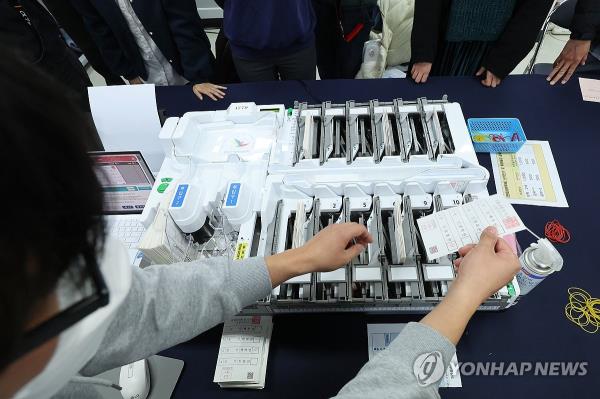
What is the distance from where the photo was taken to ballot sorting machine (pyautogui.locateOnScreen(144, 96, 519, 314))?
896mm

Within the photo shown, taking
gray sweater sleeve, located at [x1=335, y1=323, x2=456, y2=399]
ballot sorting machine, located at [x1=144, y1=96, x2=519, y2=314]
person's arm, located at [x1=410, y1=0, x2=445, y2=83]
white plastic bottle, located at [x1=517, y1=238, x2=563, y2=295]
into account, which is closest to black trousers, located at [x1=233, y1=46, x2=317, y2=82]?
person's arm, located at [x1=410, y1=0, x2=445, y2=83]

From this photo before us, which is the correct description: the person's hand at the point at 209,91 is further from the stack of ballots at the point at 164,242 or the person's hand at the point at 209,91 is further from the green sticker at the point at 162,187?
Result: the stack of ballots at the point at 164,242

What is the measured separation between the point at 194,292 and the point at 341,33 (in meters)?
1.81

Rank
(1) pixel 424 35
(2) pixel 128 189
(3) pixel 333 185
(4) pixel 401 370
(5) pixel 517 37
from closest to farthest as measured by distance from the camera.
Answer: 1. (4) pixel 401 370
2. (3) pixel 333 185
3. (2) pixel 128 189
4. (5) pixel 517 37
5. (1) pixel 424 35

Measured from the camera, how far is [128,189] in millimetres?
1171

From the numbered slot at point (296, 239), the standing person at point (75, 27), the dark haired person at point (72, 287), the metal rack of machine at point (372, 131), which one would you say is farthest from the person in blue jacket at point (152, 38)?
the dark haired person at point (72, 287)

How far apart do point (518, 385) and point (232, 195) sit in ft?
2.85

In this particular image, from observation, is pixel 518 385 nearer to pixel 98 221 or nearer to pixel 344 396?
pixel 344 396

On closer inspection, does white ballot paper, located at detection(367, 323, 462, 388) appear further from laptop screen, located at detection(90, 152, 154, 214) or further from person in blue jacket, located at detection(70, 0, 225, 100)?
person in blue jacket, located at detection(70, 0, 225, 100)

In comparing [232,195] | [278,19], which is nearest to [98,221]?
[232,195]

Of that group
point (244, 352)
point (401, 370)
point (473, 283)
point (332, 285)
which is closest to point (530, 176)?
point (473, 283)

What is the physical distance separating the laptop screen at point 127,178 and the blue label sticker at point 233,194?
29cm

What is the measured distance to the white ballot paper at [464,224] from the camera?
828mm

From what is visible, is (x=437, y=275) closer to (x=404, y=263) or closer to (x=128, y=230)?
(x=404, y=263)
